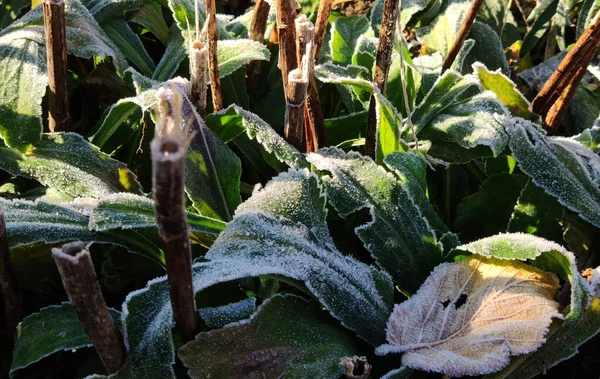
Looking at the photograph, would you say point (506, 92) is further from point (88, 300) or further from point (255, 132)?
point (88, 300)

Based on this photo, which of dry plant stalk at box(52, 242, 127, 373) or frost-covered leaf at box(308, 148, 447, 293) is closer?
dry plant stalk at box(52, 242, 127, 373)

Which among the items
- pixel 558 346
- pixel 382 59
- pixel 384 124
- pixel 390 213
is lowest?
pixel 558 346

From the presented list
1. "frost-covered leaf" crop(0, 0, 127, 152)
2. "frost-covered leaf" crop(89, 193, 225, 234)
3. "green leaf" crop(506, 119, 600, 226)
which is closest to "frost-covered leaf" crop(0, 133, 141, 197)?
"frost-covered leaf" crop(0, 0, 127, 152)

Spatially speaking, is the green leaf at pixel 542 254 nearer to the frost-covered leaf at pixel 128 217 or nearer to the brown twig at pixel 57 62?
the frost-covered leaf at pixel 128 217

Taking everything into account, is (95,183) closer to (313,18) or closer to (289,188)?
(289,188)

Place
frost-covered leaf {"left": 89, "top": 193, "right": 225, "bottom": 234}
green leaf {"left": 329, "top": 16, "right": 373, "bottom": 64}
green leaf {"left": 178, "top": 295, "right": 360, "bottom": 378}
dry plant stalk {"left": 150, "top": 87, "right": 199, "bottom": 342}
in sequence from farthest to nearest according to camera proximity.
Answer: green leaf {"left": 329, "top": 16, "right": 373, "bottom": 64} < frost-covered leaf {"left": 89, "top": 193, "right": 225, "bottom": 234} < green leaf {"left": 178, "top": 295, "right": 360, "bottom": 378} < dry plant stalk {"left": 150, "top": 87, "right": 199, "bottom": 342}

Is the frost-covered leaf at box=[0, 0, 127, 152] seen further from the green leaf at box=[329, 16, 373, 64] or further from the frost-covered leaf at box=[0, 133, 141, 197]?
the green leaf at box=[329, 16, 373, 64]

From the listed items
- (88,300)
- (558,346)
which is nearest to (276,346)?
(88,300)
